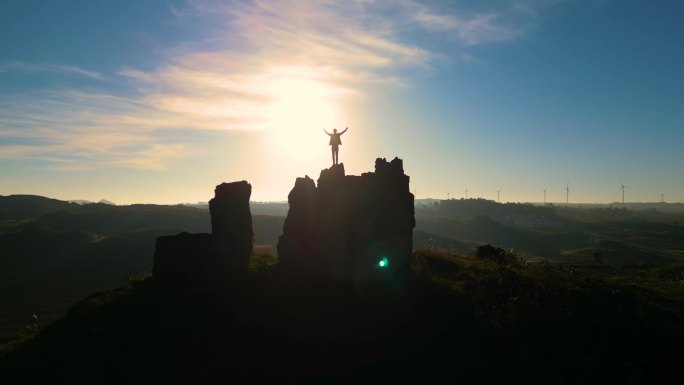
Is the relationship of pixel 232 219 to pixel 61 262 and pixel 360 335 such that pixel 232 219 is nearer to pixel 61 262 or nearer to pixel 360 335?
pixel 360 335

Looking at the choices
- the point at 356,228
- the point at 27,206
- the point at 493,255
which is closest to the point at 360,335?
the point at 356,228

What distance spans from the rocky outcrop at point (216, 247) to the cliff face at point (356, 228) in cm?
239

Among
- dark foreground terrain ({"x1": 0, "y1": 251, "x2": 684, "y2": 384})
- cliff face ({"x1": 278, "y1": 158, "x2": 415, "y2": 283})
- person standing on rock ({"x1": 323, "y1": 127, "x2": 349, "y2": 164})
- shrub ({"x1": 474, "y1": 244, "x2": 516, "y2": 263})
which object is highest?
person standing on rock ({"x1": 323, "y1": 127, "x2": 349, "y2": 164})

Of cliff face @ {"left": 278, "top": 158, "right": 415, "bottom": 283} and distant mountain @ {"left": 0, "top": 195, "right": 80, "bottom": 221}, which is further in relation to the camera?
distant mountain @ {"left": 0, "top": 195, "right": 80, "bottom": 221}

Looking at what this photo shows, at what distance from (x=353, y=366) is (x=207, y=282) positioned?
29.4ft

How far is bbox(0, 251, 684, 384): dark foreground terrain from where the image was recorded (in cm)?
1388

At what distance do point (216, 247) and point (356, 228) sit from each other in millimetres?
6874

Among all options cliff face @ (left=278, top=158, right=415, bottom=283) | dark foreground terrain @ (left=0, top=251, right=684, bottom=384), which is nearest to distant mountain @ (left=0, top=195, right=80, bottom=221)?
dark foreground terrain @ (left=0, top=251, right=684, bottom=384)

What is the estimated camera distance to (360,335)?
617 inches

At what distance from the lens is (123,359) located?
47.9ft

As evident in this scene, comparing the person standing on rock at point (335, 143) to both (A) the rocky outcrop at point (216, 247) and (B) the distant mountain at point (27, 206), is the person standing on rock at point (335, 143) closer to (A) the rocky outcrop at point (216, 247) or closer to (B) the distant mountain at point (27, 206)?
(A) the rocky outcrop at point (216, 247)

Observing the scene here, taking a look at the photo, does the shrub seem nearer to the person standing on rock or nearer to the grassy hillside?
the person standing on rock

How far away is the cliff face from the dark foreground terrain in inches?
37.0

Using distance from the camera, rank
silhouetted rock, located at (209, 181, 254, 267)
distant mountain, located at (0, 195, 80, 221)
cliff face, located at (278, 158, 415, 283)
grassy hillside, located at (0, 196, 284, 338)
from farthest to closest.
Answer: distant mountain, located at (0, 195, 80, 221)
grassy hillside, located at (0, 196, 284, 338)
silhouetted rock, located at (209, 181, 254, 267)
cliff face, located at (278, 158, 415, 283)
